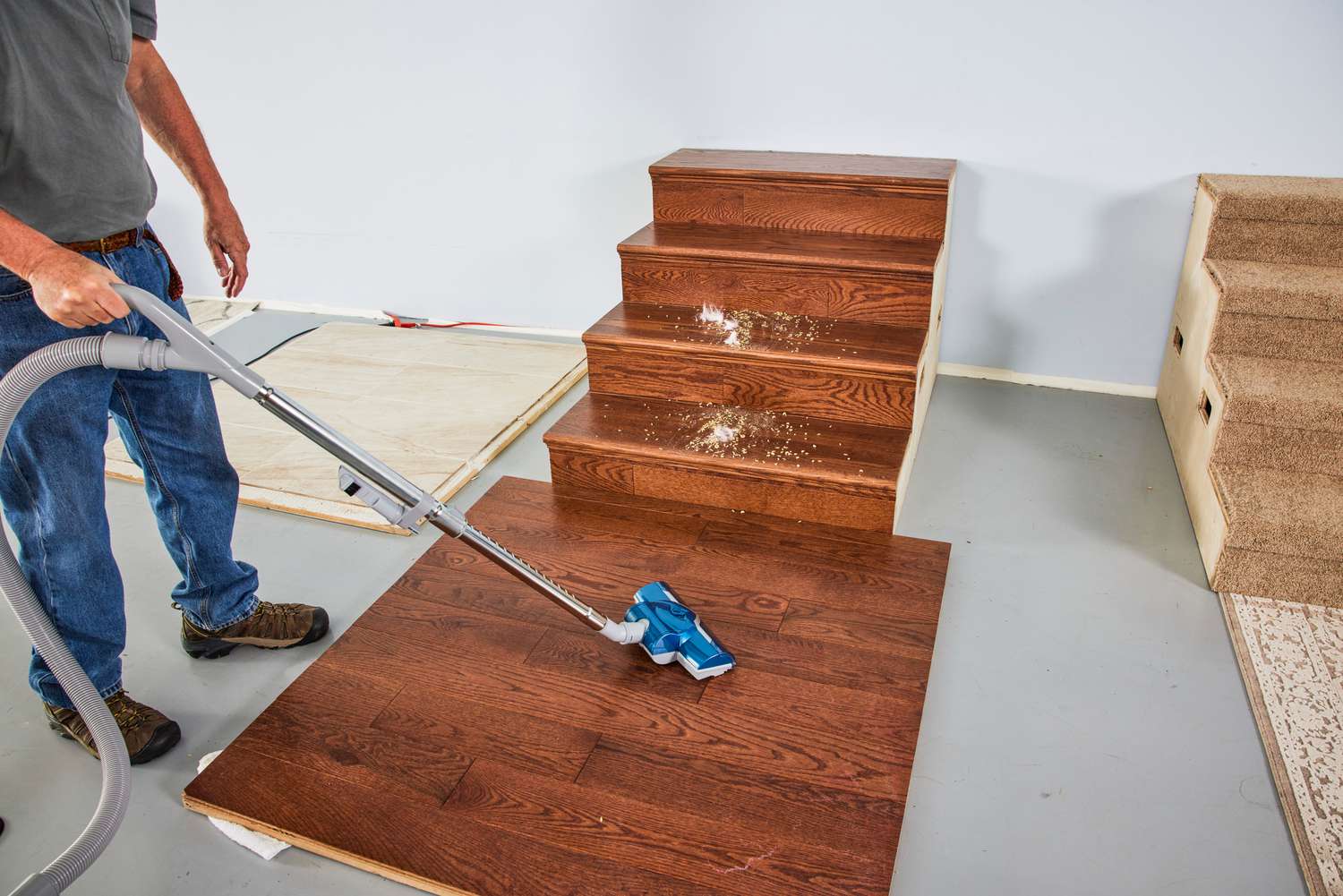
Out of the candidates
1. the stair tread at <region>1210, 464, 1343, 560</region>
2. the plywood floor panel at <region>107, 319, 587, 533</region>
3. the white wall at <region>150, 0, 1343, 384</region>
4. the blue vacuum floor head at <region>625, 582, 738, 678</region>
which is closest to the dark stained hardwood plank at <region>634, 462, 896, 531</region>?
the blue vacuum floor head at <region>625, 582, 738, 678</region>

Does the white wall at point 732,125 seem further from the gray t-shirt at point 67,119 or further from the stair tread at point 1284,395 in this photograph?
the gray t-shirt at point 67,119

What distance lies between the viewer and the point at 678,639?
1792 mm

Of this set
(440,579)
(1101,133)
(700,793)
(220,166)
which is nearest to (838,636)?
(700,793)

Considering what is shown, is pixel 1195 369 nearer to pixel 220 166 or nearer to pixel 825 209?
pixel 825 209

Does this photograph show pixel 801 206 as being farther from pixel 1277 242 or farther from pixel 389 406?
pixel 389 406

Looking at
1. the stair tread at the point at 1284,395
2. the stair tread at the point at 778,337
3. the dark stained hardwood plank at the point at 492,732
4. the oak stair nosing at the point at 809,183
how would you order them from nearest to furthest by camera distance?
the dark stained hardwood plank at the point at 492,732, the stair tread at the point at 1284,395, the stair tread at the point at 778,337, the oak stair nosing at the point at 809,183

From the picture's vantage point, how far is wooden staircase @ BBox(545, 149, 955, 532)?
7.31 feet

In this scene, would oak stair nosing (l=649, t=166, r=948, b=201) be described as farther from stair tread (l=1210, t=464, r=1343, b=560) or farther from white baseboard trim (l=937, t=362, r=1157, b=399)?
stair tread (l=1210, t=464, r=1343, b=560)

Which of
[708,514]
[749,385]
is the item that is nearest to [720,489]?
[708,514]

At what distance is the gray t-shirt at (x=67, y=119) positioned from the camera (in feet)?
4.56

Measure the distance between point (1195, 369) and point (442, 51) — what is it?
2411mm

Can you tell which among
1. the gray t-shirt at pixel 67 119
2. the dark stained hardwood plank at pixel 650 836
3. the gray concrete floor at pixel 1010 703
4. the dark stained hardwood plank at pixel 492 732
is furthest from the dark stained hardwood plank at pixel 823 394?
the gray t-shirt at pixel 67 119

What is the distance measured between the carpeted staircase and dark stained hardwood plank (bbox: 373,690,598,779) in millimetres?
1371

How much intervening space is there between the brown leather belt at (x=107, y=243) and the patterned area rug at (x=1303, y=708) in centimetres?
210
